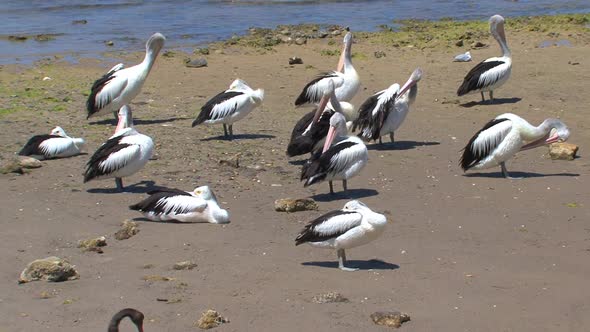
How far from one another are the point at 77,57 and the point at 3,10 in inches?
347

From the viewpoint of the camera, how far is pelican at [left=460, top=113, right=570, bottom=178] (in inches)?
437

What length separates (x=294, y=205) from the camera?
383 inches

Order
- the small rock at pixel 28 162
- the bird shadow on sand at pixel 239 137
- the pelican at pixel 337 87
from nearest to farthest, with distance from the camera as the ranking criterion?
the small rock at pixel 28 162 → the bird shadow on sand at pixel 239 137 → the pelican at pixel 337 87

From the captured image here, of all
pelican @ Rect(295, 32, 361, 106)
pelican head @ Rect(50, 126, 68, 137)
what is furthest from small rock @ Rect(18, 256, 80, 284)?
pelican @ Rect(295, 32, 361, 106)

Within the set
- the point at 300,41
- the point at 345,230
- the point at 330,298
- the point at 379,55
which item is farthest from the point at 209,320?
the point at 300,41

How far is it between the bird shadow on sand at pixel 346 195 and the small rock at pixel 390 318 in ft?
11.5

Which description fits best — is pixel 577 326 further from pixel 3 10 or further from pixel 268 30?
pixel 3 10

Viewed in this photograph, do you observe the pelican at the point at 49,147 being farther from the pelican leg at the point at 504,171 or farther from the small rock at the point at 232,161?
the pelican leg at the point at 504,171

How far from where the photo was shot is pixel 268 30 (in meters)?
21.5

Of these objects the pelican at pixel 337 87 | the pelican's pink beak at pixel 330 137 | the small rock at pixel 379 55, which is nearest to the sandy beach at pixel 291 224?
the pelican at pixel 337 87

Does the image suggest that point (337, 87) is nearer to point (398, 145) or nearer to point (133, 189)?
point (398, 145)

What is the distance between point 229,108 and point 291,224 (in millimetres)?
3699

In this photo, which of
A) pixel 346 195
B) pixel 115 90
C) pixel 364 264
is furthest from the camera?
pixel 115 90

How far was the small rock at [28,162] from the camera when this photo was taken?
11.1 meters
